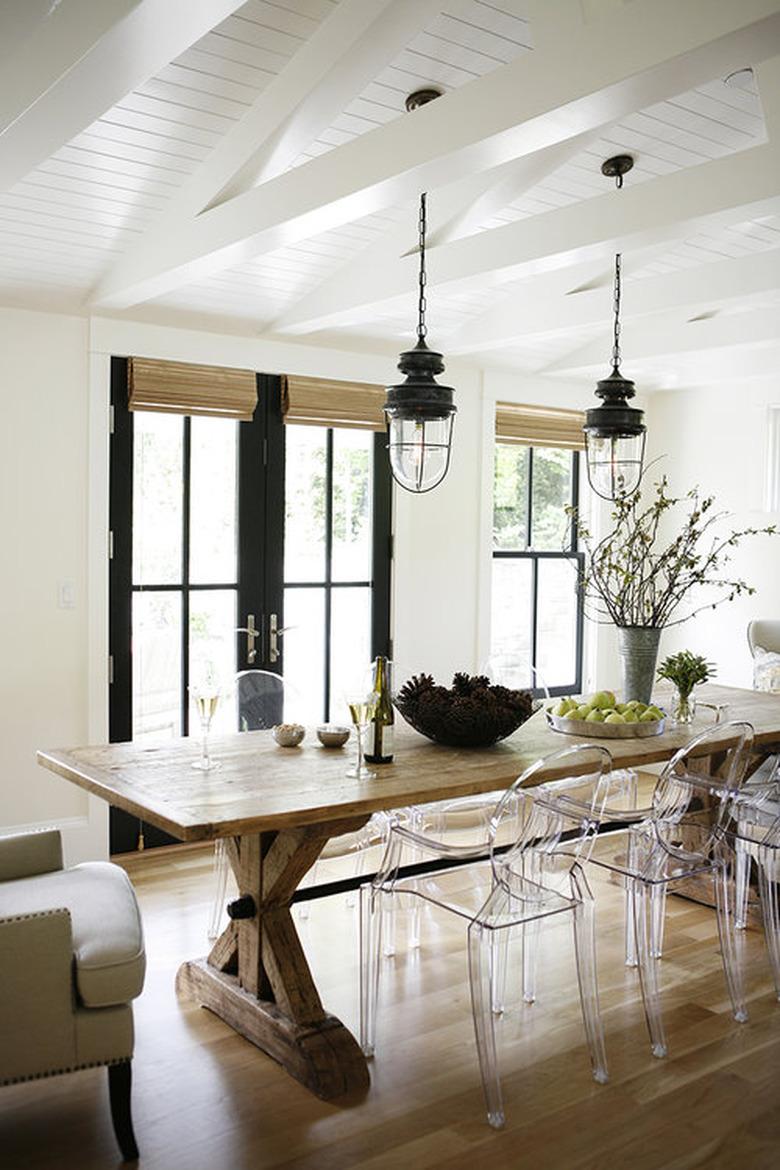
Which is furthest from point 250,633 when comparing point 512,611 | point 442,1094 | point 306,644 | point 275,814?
point 442,1094

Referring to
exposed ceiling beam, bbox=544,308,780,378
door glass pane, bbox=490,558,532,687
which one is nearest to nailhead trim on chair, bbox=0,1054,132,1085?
door glass pane, bbox=490,558,532,687

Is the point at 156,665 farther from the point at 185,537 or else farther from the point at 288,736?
the point at 288,736

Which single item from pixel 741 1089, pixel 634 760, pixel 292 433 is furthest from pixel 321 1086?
pixel 292 433

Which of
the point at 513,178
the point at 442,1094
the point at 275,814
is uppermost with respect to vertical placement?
the point at 513,178

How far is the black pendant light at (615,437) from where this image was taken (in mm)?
3729

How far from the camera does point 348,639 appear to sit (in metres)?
5.44

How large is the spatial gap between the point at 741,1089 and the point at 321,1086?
3.58 ft

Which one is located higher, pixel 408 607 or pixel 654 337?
pixel 654 337

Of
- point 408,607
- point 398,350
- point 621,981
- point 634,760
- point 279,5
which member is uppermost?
point 279,5

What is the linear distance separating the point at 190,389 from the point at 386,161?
2.13 m

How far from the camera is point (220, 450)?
16.4ft

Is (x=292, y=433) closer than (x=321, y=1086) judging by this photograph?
No

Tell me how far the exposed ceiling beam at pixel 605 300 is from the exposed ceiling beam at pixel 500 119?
1.66 meters

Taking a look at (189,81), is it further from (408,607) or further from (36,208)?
(408,607)
